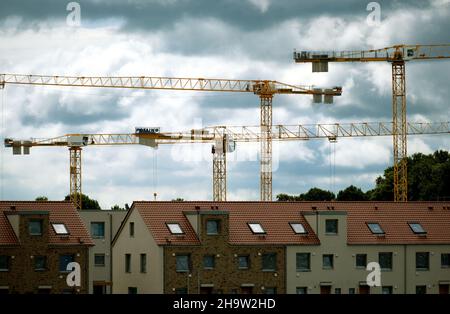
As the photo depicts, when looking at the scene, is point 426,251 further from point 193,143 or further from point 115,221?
point 193,143

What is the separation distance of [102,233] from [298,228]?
16.3 m

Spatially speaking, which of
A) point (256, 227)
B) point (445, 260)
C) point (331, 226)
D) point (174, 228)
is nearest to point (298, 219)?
point (331, 226)

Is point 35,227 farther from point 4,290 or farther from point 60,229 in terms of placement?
point 4,290

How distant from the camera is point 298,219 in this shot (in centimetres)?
8788

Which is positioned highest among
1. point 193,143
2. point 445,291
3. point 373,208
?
point 193,143

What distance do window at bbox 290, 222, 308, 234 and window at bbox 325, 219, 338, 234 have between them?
1.55 m

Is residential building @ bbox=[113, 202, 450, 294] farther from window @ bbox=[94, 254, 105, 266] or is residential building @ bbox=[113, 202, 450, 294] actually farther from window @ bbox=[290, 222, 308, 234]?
window @ bbox=[94, 254, 105, 266]

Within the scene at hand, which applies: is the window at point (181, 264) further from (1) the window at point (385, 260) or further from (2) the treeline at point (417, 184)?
(2) the treeline at point (417, 184)

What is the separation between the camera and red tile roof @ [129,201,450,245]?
84.4 meters

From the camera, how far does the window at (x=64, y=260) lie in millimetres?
80875

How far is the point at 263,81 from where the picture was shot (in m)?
→ 167

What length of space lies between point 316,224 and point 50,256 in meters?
18.8

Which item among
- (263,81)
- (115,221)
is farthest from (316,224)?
(263,81)

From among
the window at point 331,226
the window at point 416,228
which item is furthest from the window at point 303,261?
the window at point 416,228
